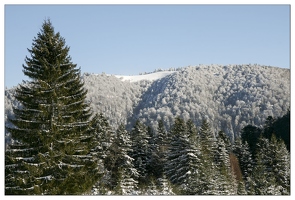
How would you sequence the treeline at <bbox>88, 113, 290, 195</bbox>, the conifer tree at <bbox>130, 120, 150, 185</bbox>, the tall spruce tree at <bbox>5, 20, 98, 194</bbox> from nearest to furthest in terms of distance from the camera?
1. the tall spruce tree at <bbox>5, 20, 98, 194</bbox>
2. the treeline at <bbox>88, 113, 290, 195</bbox>
3. the conifer tree at <bbox>130, 120, 150, 185</bbox>

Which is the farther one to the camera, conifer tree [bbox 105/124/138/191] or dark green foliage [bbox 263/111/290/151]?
dark green foliage [bbox 263/111/290/151]

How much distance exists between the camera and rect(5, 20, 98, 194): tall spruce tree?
44.3ft

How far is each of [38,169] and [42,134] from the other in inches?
51.7

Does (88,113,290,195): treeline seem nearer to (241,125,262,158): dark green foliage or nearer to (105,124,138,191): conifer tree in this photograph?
(105,124,138,191): conifer tree

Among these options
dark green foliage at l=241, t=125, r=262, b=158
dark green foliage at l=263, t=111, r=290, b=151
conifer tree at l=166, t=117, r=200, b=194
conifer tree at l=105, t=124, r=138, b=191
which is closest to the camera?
conifer tree at l=166, t=117, r=200, b=194

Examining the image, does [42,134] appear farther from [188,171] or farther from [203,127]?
[203,127]

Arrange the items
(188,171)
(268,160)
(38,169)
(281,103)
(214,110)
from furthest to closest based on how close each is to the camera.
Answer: (214,110) < (281,103) < (268,160) < (188,171) < (38,169)

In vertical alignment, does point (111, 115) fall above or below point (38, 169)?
above

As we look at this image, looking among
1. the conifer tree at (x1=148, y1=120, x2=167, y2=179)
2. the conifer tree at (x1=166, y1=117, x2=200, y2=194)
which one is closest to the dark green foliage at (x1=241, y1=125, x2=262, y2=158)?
the conifer tree at (x1=148, y1=120, x2=167, y2=179)

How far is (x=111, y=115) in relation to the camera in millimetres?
182125

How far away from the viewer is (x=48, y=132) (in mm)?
13758

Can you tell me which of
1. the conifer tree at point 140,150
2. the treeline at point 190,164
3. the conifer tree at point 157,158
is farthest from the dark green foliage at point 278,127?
the conifer tree at point 140,150

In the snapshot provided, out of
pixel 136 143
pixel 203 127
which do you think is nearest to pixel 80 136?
pixel 136 143

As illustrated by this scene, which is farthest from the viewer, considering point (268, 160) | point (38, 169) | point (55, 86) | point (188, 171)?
point (268, 160)
